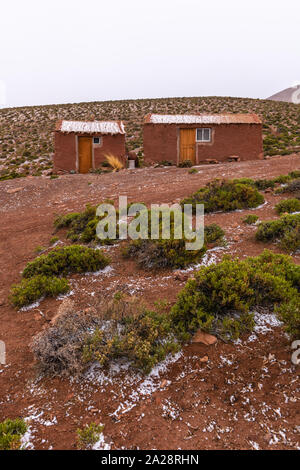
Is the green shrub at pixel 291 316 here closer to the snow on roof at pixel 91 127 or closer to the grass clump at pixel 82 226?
the grass clump at pixel 82 226

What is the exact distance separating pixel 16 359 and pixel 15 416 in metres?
0.80

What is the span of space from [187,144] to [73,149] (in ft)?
20.2

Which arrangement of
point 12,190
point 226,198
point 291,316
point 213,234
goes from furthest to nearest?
point 12,190 → point 226,198 → point 213,234 → point 291,316

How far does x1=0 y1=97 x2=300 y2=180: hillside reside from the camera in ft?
68.7

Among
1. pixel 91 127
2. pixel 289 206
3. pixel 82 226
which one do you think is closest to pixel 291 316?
pixel 289 206

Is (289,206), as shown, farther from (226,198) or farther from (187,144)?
(187,144)

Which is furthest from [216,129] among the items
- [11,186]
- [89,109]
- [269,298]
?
[89,109]

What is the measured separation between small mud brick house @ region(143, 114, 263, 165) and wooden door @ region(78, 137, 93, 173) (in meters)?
3.12

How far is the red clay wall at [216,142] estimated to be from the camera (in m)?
16.2

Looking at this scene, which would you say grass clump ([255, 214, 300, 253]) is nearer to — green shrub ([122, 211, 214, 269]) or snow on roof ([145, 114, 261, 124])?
green shrub ([122, 211, 214, 269])

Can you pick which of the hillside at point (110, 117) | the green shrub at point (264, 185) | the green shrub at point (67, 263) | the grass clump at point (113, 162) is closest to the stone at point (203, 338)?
the green shrub at point (67, 263)

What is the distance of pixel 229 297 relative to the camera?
3230mm

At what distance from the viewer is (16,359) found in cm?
317
